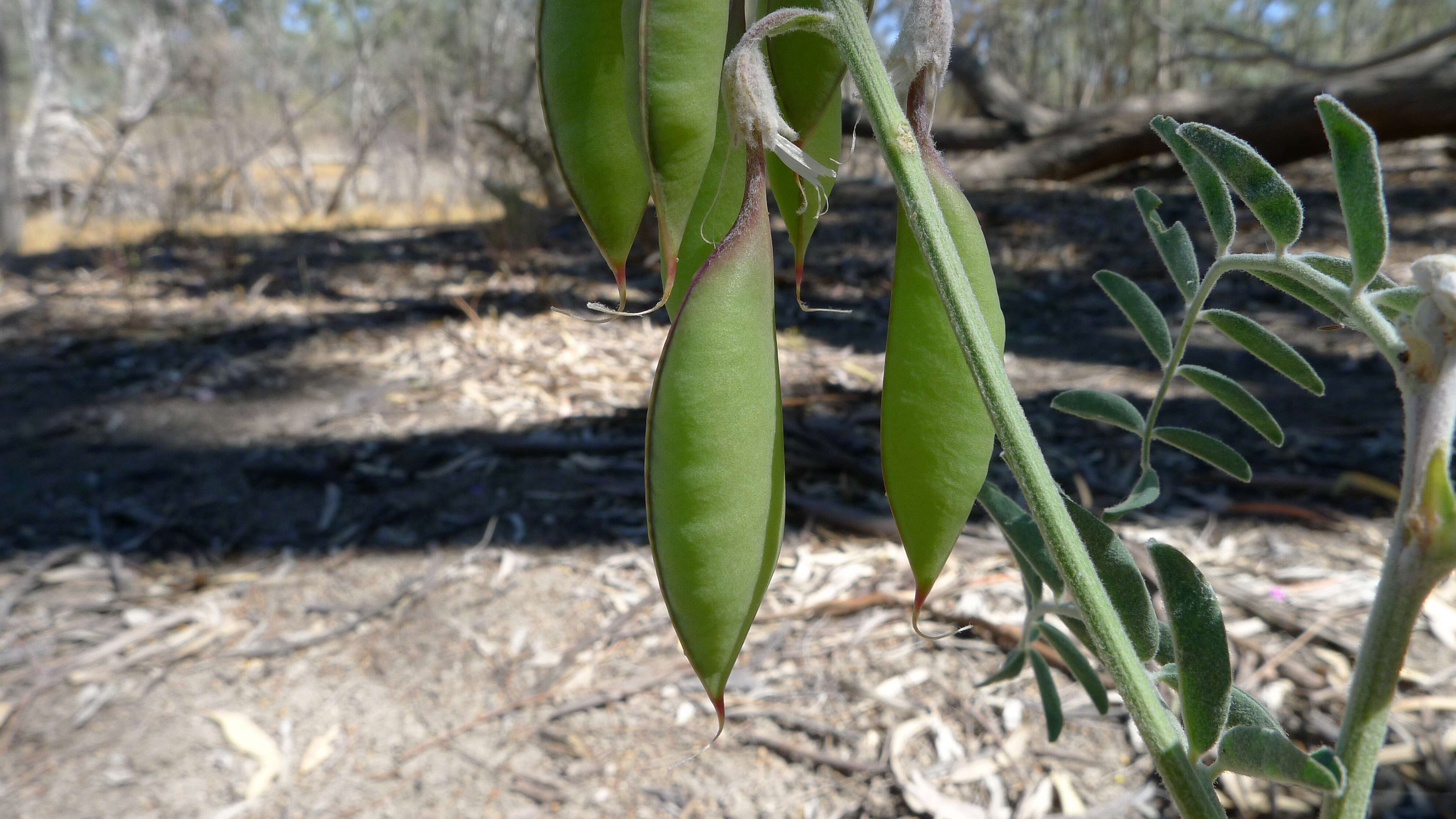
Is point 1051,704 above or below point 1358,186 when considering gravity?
below

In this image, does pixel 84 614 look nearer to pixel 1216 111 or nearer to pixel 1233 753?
pixel 1233 753

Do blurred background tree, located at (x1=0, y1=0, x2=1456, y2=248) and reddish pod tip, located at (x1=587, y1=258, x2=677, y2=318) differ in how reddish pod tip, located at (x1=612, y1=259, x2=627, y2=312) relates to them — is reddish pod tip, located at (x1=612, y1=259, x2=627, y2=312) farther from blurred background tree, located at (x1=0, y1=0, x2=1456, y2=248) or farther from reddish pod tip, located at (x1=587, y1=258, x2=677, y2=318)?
blurred background tree, located at (x1=0, y1=0, x2=1456, y2=248)

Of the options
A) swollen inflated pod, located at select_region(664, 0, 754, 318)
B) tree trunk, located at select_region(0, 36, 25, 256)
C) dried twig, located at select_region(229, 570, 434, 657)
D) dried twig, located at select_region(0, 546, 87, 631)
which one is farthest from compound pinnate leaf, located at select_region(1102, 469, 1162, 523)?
tree trunk, located at select_region(0, 36, 25, 256)

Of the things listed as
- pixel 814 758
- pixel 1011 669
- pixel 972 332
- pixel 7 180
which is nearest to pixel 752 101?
pixel 972 332

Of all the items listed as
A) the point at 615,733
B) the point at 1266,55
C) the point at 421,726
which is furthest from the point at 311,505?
the point at 1266,55

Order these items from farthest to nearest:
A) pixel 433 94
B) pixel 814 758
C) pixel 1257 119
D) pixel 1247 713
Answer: pixel 433 94 → pixel 1257 119 → pixel 814 758 → pixel 1247 713

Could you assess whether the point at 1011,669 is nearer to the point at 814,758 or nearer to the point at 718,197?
the point at 718,197

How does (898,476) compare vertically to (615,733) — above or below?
above

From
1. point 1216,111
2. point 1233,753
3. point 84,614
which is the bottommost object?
point 84,614
